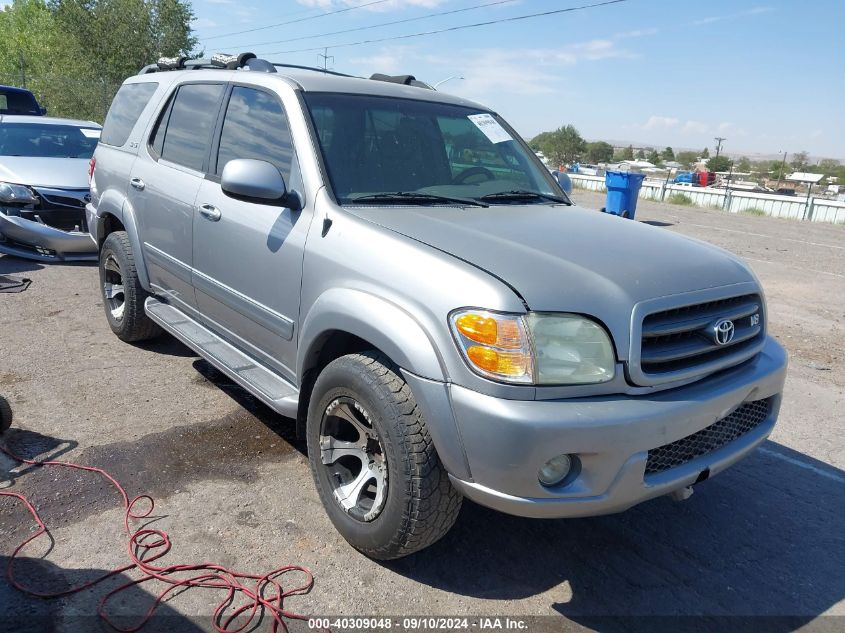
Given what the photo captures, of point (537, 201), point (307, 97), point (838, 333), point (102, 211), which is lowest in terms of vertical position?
point (838, 333)

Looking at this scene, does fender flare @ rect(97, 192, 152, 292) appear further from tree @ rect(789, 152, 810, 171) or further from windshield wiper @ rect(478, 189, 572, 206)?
tree @ rect(789, 152, 810, 171)

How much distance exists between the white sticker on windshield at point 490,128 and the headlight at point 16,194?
6.06m

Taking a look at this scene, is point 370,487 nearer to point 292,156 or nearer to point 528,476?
point 528,476

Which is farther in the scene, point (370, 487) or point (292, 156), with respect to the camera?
point (292, 156)

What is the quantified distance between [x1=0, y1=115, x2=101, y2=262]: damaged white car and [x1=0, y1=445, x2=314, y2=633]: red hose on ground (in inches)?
218

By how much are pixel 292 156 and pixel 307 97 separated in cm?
36

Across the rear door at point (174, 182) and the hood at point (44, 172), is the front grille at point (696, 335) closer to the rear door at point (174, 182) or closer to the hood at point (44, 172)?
the rear door at point (174, 182)

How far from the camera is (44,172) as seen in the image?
820cm

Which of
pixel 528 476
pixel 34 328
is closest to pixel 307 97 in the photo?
pixel 528 476

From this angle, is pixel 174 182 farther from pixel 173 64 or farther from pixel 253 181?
pixel 253 181

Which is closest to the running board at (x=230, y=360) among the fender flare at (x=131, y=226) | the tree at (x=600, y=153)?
the fender flare at (x=131, y=226)

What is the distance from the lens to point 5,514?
9.99 ft

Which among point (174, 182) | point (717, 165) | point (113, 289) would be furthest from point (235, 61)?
point (717, 165)

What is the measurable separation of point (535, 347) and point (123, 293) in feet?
13.2
